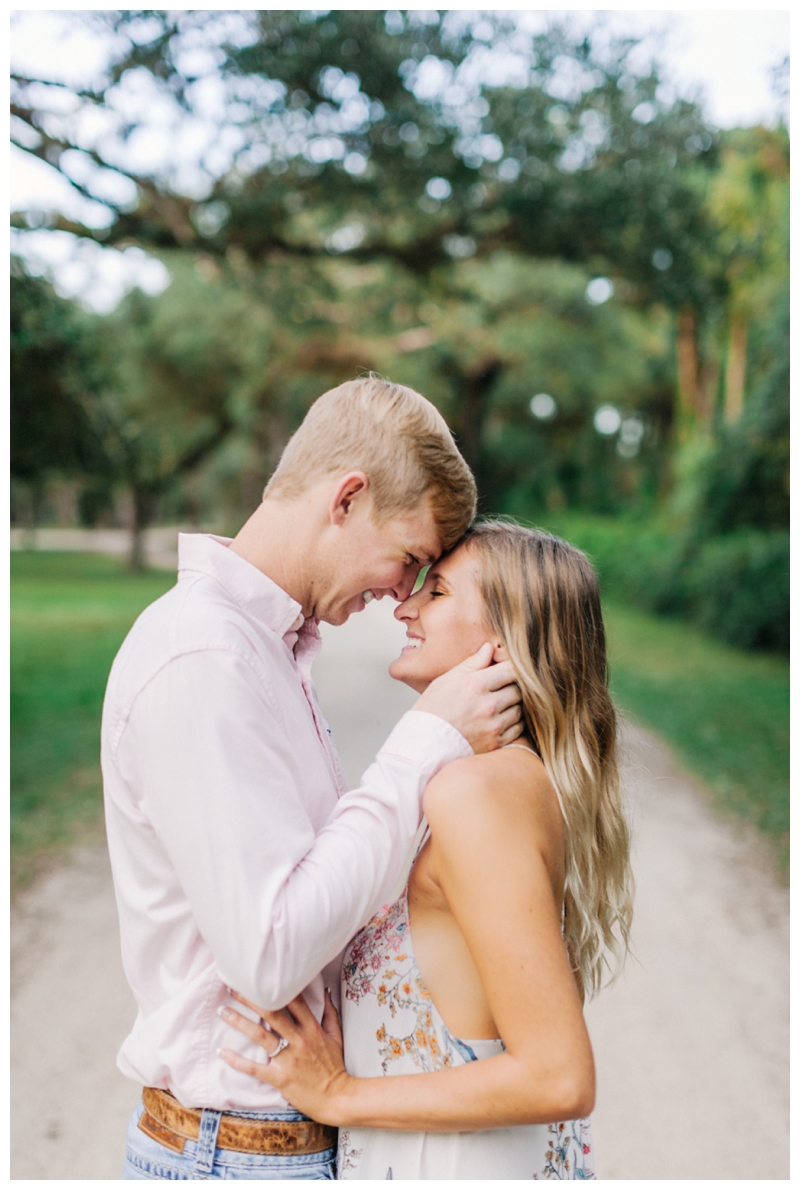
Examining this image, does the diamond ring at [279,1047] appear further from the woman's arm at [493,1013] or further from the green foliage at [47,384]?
the green foliage at [47,384]

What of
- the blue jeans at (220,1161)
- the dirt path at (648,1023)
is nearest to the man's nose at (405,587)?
the dirt path at (648,1023)

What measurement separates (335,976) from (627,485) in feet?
129

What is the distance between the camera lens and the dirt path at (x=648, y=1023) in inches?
145

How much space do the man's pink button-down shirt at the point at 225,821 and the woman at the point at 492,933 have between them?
0.10 metres

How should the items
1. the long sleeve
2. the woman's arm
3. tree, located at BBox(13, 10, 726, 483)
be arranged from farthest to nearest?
tree, located at BBox(13, 10, 726, 483) → the woman's arm → the long sleeve

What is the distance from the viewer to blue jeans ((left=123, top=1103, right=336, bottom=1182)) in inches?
67.7

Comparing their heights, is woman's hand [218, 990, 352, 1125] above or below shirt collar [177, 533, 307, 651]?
below

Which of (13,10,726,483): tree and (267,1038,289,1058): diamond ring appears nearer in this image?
(267,1038,289,1058): diamond ring

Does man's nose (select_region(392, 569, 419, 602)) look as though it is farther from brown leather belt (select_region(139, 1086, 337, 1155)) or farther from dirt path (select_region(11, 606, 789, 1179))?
brown leather belt (select_region(139, 1086, 337, 1155))

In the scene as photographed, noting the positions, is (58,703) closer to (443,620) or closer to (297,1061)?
(443,620)

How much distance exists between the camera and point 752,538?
17.1m

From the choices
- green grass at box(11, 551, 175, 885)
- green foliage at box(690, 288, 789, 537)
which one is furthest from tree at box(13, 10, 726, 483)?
green grass at box(11, 551, 175, 885)

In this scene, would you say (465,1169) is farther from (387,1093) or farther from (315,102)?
(315,102)
